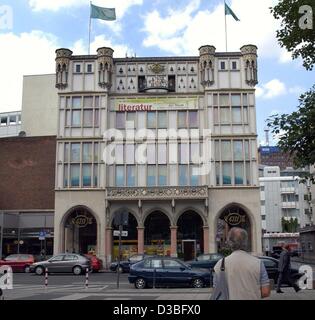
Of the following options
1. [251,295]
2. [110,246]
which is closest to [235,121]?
Answer: [110,246]

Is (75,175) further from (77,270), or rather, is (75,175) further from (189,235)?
(77,270)

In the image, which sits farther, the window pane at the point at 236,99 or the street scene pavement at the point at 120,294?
the window pane at the point at 236,99

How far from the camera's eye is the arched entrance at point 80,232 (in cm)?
4653

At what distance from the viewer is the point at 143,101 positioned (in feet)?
157

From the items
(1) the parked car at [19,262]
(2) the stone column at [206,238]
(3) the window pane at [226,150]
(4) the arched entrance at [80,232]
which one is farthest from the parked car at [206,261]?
(4) the arched entrance at [80,232]

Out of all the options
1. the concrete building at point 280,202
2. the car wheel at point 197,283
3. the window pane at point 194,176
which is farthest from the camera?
the concrete building at point 280,202

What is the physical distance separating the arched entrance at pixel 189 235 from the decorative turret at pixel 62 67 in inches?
655

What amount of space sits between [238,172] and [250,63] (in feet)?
33.4

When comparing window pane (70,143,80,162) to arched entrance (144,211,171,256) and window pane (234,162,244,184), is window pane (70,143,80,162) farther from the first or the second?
window pane (234,162,244,184)

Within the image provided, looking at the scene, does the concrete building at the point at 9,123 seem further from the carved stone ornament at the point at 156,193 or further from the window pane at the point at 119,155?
the carved stone ornament at the point at 156,193

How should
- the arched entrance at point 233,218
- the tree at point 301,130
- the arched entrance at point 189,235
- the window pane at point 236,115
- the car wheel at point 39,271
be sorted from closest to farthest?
the tree at point 301,130
the car wheel at point 39,271
the arched entrance at point 233,218
the arched entrance at point 189,235
the window pane at point 236,115

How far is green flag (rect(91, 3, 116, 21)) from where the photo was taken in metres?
47.5

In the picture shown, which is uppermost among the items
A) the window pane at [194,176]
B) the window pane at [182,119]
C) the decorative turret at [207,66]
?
the decorative turret at [207,66]

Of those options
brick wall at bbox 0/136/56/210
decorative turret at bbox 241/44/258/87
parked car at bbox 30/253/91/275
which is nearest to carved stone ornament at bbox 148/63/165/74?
decorative turret at bbox 241/44/258/87
